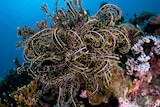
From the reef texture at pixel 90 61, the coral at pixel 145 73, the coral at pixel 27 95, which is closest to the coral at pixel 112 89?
the reef texture at pixel 90 61

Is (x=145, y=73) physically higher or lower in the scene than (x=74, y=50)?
lower

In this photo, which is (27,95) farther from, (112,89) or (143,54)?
(143,54)

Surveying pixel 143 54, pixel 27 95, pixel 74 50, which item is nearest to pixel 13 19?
pixel 27 95

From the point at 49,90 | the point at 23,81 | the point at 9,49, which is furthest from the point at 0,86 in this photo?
the point at 9,49

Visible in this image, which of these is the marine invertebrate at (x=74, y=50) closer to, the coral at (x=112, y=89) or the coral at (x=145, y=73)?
the coral at (x=112, y=89)

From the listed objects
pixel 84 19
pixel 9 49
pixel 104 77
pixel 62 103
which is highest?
pixel 9 49

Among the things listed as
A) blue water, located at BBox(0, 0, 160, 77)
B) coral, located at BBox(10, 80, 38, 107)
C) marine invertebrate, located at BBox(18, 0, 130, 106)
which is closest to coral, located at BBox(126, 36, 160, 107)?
marine invertebrate, located at BBox(18, 0, 130, 106)

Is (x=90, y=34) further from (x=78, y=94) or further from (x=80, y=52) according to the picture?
(x=78, y=94)

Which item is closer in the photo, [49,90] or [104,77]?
[104,77]
